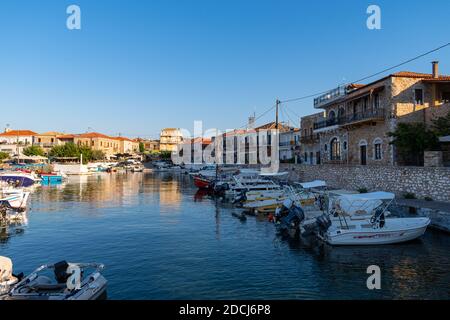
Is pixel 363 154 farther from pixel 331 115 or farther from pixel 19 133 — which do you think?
pixel 19 133

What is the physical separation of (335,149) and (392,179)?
49.2 ft

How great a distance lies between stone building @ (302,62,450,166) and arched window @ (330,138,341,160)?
12 cm

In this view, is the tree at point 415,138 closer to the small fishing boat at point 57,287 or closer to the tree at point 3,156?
the small fishing boat at point 57,287

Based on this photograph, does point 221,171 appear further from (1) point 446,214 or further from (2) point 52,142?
(2) point 52,142

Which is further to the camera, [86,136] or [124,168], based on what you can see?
[86,136]

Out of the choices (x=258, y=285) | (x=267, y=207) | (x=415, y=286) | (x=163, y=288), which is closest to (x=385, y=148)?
(x=267, y=207)

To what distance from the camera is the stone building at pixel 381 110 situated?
27.8 metres

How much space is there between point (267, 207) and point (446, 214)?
1125 centimetres

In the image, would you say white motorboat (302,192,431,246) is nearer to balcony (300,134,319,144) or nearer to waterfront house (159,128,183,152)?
balcony (300,134,319,144)

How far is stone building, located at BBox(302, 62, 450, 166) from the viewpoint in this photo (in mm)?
27844

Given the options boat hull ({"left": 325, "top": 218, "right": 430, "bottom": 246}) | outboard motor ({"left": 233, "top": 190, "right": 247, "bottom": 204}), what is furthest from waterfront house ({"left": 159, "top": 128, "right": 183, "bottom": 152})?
boat hull ({"left": 325, "top": 218, "right": 430, "bottom": 246})

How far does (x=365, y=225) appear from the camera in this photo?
15.5 m

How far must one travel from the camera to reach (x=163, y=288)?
1061cm

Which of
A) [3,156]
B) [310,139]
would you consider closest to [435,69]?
[310,139]
